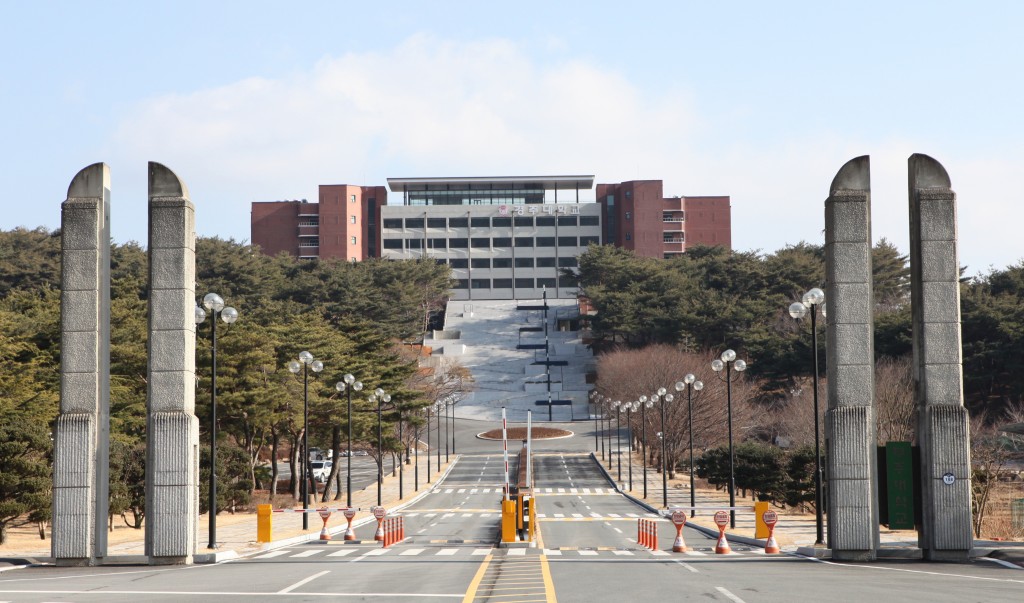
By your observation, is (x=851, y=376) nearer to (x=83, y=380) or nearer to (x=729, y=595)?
(x=729, y=595)

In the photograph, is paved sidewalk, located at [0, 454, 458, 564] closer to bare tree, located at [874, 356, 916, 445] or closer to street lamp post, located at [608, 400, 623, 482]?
street lamp post, located at [608, 400, 623, 482]

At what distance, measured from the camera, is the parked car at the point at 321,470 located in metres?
83.9

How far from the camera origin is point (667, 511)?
50469 millimetres

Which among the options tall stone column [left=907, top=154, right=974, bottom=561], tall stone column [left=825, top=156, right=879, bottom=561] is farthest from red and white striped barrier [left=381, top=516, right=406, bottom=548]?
tall stone column [left=907, top=154, right=974, bottom=561]

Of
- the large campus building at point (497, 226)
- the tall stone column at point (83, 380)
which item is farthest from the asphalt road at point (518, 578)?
the large campus building at point (497, 226)

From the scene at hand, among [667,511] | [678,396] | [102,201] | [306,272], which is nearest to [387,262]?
[306,272]

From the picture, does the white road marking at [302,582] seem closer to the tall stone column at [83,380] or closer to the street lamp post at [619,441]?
the tall stone column at [83,380]

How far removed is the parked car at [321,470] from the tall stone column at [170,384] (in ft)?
202

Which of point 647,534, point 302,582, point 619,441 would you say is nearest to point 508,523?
point 647,534

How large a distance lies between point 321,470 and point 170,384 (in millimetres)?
64016

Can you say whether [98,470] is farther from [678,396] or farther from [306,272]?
[306,272]

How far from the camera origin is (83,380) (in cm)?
2262

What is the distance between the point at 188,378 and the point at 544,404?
105 metres

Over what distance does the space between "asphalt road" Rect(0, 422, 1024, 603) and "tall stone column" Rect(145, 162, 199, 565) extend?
1.08 metres
